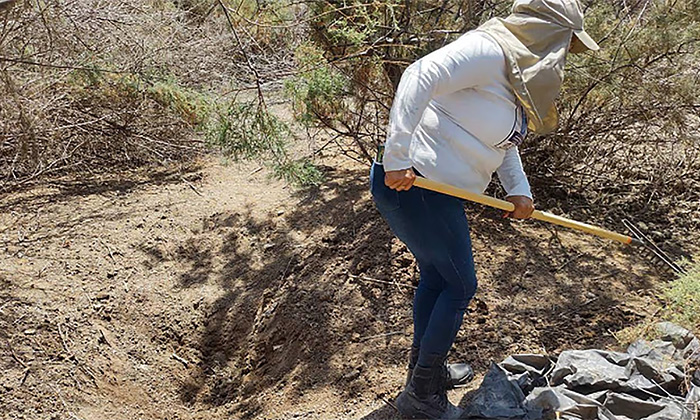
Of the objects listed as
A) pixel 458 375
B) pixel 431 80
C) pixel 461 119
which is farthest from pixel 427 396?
pixel 431 80

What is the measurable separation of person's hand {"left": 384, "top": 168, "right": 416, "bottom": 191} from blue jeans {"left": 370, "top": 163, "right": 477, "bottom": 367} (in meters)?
0.09

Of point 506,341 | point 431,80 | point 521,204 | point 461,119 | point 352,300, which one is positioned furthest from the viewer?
point 352,300

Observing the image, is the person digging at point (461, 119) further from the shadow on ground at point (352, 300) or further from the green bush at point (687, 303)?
the green bush at point (687, 303)

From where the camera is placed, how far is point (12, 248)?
4203 mm

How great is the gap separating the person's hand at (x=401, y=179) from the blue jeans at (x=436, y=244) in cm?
9

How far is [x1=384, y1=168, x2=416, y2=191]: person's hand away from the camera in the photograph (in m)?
2.22

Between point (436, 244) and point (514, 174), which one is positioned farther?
point (514, 174)

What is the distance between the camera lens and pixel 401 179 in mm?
2219

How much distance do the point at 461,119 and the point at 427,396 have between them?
1.06m

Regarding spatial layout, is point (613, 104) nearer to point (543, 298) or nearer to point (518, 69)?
point (543, 298)

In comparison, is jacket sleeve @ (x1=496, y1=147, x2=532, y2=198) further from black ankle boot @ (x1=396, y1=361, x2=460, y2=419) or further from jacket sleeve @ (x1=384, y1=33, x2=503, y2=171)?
black ankle boot @ (x1=396, y1=361, x2=460, y2=419)

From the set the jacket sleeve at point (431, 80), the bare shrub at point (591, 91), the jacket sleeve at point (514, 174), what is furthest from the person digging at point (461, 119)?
the bare shrub at point (591, 91)

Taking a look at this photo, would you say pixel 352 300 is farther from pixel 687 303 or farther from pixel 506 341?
pixel 687 303

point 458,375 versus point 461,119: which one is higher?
point 461,119
